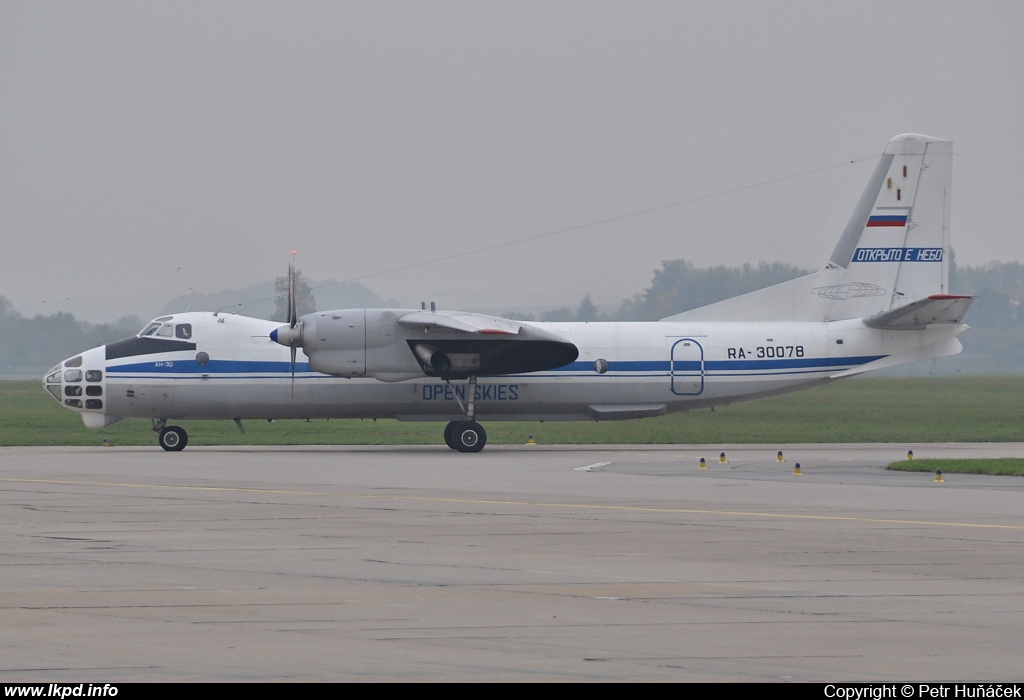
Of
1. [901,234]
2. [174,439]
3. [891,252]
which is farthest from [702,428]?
[174,439]

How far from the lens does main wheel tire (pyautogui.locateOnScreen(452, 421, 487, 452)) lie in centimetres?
3081

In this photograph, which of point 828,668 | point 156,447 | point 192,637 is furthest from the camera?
point 156,447

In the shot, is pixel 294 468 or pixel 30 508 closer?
pixel 30 508

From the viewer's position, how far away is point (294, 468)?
25.0 metres

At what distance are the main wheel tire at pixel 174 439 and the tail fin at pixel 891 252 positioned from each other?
15.5 metres

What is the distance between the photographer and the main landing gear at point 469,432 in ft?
101

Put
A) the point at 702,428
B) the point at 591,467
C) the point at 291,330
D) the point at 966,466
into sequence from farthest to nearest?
the point at 702,428, the point at 291,330, the point at 591,467, the point at 966,466

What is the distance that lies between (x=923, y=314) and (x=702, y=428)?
37.4ft

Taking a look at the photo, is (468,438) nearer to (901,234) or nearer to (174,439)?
(174,439)

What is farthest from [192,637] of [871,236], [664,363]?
[871,236]

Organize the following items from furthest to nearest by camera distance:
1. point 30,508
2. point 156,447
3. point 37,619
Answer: point 156,447
point 30,508
point 37,619

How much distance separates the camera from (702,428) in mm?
40844
